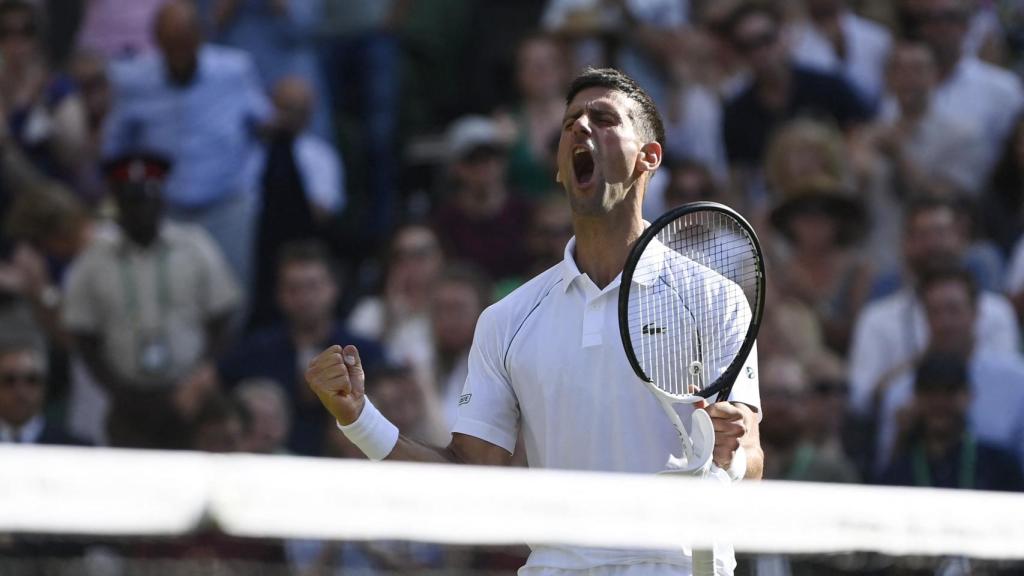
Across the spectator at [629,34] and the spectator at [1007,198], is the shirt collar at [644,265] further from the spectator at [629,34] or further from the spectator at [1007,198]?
the spectator at [629,34]

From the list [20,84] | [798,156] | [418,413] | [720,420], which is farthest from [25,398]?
[720,420]

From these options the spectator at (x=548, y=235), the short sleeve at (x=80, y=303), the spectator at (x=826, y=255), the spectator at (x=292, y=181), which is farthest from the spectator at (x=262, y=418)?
the spectator at (x=826, y=255)

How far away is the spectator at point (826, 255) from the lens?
9.26m

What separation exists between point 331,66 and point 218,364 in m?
2.52

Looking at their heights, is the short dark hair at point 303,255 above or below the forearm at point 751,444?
below

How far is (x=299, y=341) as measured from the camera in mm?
9070

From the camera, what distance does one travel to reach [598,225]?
446 centimetres

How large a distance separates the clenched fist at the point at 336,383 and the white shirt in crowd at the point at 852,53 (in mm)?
6388

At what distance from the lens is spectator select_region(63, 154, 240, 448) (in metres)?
9.00

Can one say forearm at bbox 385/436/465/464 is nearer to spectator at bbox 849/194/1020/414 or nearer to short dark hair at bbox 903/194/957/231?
spectator at bbox 849/194/1020/414

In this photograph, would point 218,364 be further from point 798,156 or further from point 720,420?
point 720,420

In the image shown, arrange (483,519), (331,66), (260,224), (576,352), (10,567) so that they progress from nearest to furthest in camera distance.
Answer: (483,519)
(576,352)
(10,567)
(260,224)
(331,66)

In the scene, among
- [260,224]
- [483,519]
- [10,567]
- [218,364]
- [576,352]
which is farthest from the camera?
[260,224]

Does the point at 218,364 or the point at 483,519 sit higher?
the point at 483,519
